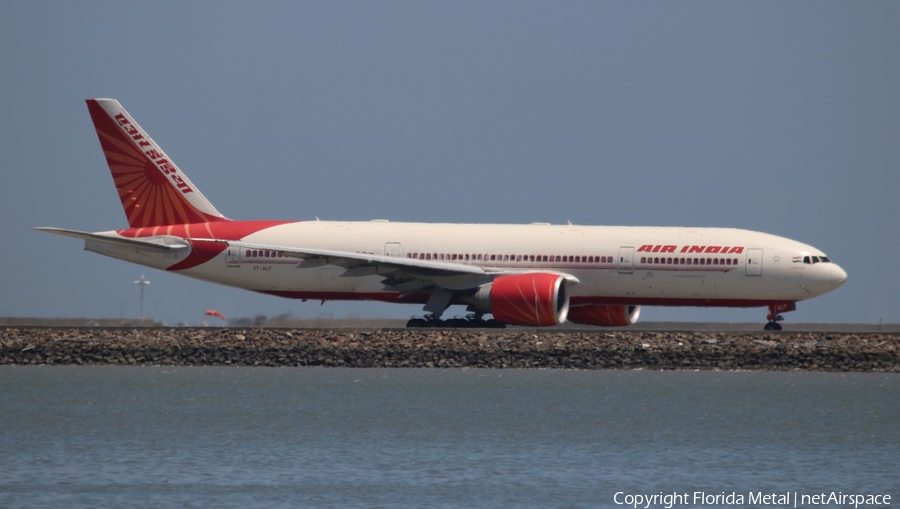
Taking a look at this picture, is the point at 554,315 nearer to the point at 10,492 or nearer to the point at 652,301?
the point at 652,301

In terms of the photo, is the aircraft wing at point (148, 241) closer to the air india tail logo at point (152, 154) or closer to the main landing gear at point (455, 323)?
the air india tail logo at point (152, 154)

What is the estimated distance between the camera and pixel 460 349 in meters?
40.1

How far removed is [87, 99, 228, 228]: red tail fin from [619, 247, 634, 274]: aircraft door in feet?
45.1

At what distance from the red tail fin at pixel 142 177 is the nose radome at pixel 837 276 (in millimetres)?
19746

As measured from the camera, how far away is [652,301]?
4178cm

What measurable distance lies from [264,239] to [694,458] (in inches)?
843

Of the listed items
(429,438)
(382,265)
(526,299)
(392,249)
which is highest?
(392,249)

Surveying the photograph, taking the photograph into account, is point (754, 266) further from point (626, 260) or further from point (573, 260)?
point (573, 260)

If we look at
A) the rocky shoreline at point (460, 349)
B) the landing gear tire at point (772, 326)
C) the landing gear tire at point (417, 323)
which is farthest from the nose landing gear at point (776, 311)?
the landing gear tire at point (417, 323)

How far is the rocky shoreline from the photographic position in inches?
1538

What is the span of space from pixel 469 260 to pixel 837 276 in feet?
36.0

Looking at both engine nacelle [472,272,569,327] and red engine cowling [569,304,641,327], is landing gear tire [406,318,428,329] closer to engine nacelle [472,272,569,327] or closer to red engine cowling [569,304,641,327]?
engine nacelle [472,272,569,327]

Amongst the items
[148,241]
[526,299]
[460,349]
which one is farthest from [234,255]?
[526,299]

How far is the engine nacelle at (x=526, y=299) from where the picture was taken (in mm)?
39938
